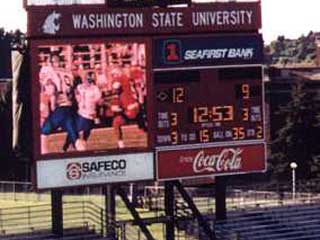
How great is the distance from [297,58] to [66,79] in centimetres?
12255

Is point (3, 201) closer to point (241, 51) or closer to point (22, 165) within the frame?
point (22, 165)

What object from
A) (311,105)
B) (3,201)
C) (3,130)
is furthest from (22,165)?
(311,105)

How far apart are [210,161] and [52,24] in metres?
5.28

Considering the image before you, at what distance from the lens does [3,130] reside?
46.4 m

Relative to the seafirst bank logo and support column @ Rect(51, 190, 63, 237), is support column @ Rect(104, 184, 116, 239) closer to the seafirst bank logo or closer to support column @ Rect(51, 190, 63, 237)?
support column @ Rect(51, 190, 63, 237)

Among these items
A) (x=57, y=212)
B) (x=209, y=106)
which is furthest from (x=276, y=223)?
(x=57, y=212)

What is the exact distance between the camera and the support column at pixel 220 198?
27.5 meters

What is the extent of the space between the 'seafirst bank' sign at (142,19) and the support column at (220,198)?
4603 mm

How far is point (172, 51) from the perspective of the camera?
2423 cm

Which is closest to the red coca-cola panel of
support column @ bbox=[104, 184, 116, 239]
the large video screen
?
the large video screen

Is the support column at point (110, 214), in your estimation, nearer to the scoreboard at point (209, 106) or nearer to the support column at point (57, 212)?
the support column at point (57, 212)

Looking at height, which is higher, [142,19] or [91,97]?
[142,19]

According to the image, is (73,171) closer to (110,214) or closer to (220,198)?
(110,214)

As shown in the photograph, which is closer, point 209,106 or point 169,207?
point 209,106
